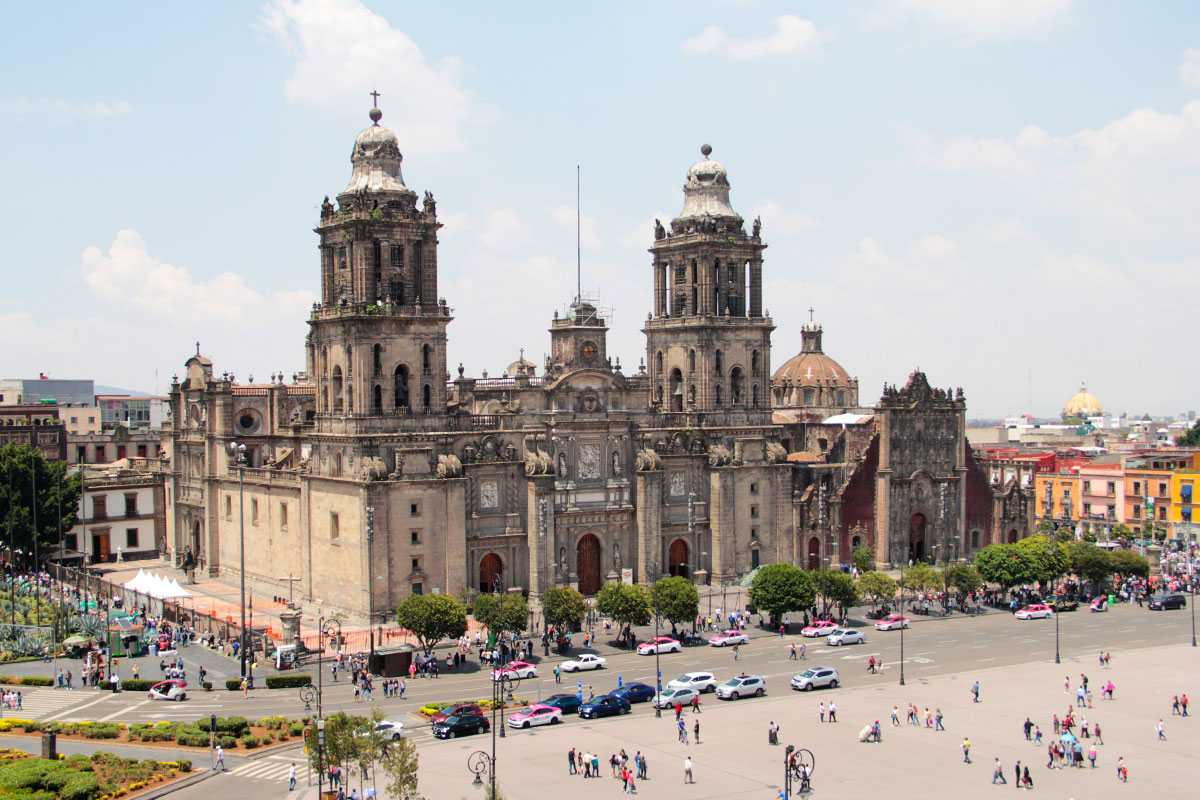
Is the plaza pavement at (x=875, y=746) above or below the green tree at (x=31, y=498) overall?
below

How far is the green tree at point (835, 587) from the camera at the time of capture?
81125 mm

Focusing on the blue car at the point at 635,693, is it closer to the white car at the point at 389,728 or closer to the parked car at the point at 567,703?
the parked car at the point at 567,703

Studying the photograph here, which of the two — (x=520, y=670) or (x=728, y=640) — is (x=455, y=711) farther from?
(x=728, y=640)

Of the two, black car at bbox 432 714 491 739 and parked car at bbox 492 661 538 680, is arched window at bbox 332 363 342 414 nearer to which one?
parked car at bbox 492 661 538 680

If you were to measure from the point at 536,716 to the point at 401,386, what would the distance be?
30636 millimetres

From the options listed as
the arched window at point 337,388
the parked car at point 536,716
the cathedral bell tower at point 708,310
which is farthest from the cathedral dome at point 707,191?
the parked car at point 536,716

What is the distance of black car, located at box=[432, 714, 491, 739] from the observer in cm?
5662

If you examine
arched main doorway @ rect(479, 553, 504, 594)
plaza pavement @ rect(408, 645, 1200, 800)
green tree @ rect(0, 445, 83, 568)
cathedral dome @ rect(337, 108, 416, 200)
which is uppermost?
cathedral dome @ rect(337, 108, 416, 200)

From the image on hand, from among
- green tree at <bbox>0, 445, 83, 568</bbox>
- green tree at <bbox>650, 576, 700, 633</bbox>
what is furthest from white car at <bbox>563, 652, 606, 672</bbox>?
green tree at <bbox>0, 445, 83, 568</bbox>

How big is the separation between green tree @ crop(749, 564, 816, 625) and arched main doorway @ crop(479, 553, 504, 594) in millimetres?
16452

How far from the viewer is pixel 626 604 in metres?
75.0

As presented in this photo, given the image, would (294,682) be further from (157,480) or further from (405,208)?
A: (157,480)

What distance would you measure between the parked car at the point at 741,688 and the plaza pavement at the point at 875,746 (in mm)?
669

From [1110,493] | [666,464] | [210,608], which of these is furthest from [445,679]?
[1110,493]
